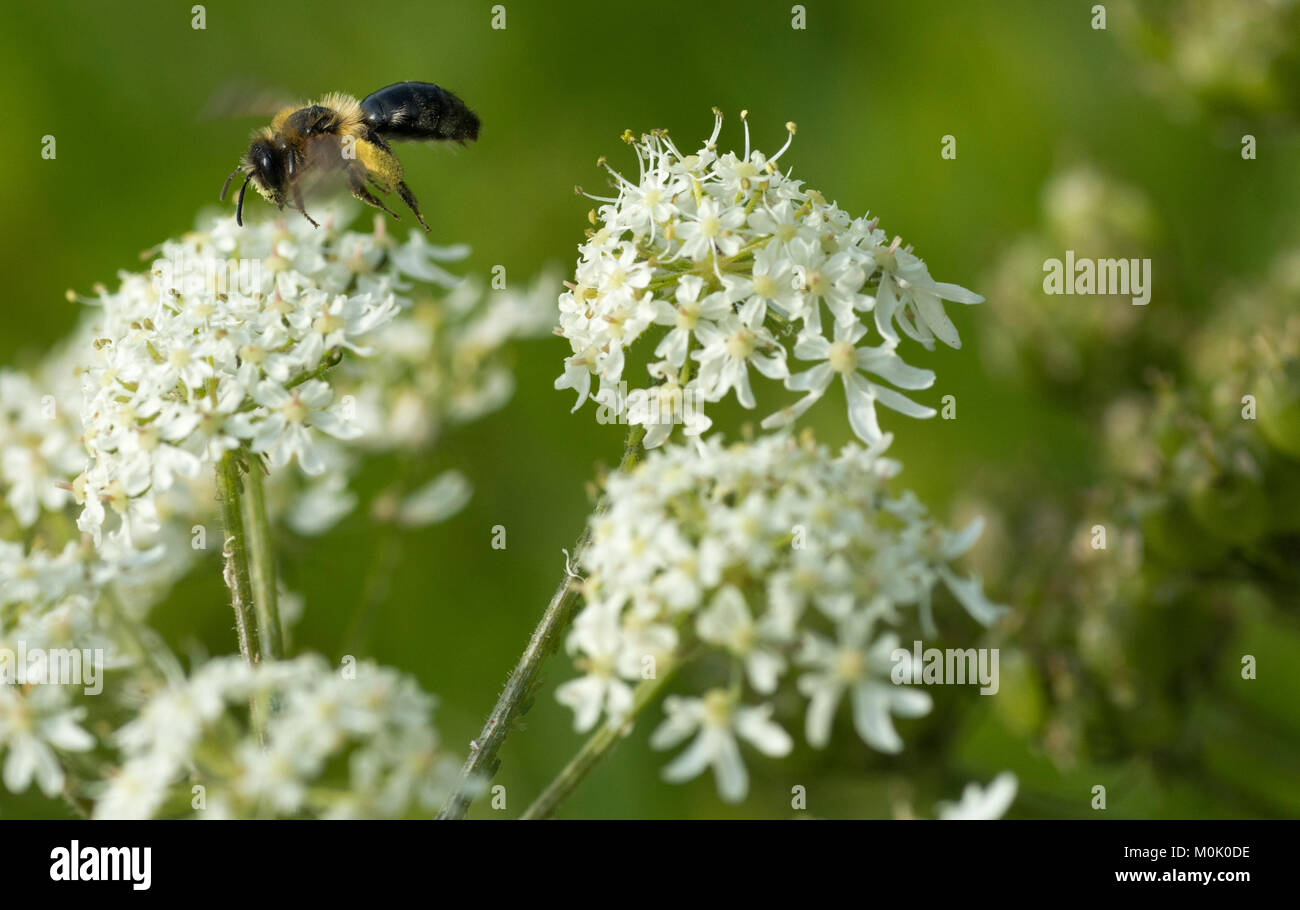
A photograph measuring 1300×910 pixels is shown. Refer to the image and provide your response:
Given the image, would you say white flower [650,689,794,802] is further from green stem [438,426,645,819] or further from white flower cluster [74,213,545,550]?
white flower cluster [74,213,545,550]

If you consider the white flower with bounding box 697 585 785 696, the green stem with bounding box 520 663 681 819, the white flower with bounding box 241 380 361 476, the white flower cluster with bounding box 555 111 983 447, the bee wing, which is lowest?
the green stem with bounding box 520 663 681 819

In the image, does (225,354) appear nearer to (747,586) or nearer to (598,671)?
(598,671)

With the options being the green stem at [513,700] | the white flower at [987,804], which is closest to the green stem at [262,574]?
the green stem at [513,700]

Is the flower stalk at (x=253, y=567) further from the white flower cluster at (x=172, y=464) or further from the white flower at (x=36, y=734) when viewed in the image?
the white flower at (x=36, y=734)

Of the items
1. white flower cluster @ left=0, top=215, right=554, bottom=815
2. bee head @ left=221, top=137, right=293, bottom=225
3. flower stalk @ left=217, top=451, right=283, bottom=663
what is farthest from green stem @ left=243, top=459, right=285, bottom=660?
bee head @ left=221, top=137, right=293, bottom=225

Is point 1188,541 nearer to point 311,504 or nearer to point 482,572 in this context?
point 311,504

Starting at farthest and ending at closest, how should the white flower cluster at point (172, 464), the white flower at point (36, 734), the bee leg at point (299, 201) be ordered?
the bee leg at point (299, 201)
the white flower at point (36, 734)
the white flower cluster at point (172, 464)
